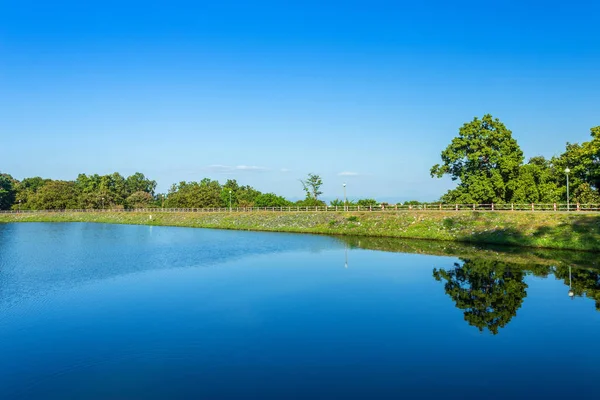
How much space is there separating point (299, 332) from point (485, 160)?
56.0m

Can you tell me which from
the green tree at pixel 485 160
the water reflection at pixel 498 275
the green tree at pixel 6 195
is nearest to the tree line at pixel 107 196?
the green tree at pixel 6 195

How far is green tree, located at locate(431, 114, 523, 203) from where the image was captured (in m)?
62.4

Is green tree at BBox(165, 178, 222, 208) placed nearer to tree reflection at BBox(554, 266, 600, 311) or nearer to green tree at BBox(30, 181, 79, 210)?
green tree at BBox(30, 181, 79, 210)

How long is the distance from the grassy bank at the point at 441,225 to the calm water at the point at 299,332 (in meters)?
13.6

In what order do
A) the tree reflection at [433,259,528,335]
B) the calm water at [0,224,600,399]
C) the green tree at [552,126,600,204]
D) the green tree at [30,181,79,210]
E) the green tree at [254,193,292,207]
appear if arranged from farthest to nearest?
the green tree at [30,181,79,210] < the green tree at [254,193,292,207] < the green tree at [552,126,600,204] < the tree reflection at [433,259,528,335] < the calm water at [0,224,600,399]

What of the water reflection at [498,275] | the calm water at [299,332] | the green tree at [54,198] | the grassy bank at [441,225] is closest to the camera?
the calm water at [299,332]

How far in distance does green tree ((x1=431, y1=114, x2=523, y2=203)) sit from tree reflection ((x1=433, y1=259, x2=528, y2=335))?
31.0 metres

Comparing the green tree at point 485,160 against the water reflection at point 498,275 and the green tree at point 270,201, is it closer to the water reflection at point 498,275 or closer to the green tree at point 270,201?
the water reflection at point 498,275

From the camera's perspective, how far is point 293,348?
51.2 feet

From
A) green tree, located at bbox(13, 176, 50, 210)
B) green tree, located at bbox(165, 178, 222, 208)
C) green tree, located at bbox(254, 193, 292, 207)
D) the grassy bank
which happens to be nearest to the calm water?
the grassy bank

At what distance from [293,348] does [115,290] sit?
47.5 feet

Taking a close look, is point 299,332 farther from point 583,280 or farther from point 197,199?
point 197,199

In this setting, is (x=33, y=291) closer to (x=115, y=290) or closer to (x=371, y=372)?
(x=115, y=290)

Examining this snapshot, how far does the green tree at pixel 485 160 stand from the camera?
6238 cm
